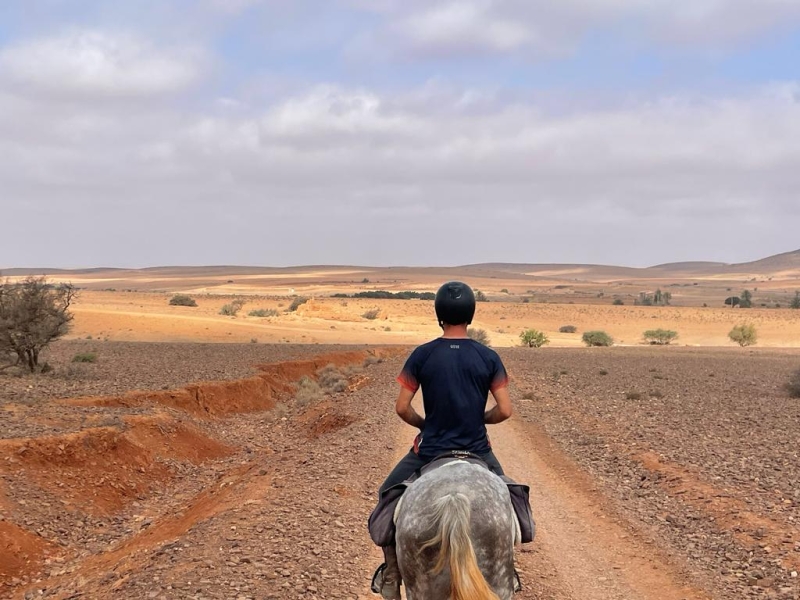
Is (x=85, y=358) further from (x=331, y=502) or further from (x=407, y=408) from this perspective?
(x=407, y=408)

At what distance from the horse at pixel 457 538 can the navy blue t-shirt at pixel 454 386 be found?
0.38m

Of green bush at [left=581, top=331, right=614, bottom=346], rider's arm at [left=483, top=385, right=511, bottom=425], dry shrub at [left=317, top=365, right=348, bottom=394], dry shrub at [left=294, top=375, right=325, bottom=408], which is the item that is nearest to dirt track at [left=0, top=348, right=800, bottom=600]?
dry shrub at [left=294, top=375, right=325, bottom=408]

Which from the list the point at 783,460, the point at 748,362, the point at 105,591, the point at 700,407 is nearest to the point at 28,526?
the point at 105,591

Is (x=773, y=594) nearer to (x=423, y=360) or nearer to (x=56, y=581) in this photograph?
(x=423, y=360)

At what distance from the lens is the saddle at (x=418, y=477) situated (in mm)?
4797

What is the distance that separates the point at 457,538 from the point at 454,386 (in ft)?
3.33

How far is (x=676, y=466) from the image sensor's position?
43.7 ft

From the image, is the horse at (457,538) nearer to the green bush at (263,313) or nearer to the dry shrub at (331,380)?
the dry shrub at (331,380)

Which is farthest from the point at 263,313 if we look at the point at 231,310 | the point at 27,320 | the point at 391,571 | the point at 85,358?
the point at 391,571

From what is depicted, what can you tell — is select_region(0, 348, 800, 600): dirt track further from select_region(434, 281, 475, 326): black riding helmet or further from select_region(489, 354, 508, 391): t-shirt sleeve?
select_region(434, 281, 475, 326): black riding helmet

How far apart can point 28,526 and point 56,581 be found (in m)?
1.75

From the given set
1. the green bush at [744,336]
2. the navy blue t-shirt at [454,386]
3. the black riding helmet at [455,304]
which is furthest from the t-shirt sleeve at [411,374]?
the green bush at [744,336]

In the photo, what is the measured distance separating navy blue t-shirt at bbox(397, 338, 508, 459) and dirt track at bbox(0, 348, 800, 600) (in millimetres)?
3243

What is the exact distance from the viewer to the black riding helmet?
198 inches
